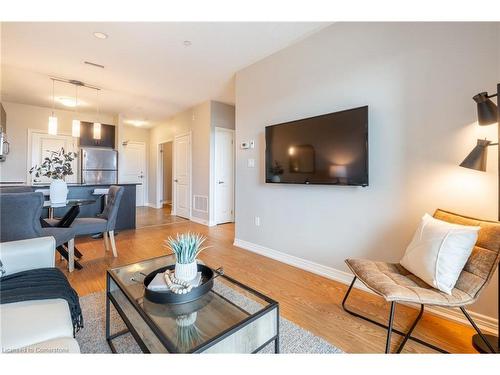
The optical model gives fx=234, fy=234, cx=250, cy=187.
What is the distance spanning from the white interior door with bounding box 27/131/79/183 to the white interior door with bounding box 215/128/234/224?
3746 mm

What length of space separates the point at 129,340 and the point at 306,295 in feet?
4.64

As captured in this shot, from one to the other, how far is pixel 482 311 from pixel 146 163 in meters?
7.93

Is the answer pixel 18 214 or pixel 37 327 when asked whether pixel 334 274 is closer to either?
pixel 37 327

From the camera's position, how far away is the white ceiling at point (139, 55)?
8.25 feet

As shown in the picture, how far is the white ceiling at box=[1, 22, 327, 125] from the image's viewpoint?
99.0 inches

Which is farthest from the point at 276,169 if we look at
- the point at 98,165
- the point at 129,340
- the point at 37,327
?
the point at 98,165

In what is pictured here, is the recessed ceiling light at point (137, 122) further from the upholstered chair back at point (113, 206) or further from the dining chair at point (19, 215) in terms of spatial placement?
the dining chair at point (19, 215)

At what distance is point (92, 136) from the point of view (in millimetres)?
5812

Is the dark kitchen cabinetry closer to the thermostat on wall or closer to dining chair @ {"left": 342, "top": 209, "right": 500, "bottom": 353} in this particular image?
the thermostat on wall

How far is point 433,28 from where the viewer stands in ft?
5.84

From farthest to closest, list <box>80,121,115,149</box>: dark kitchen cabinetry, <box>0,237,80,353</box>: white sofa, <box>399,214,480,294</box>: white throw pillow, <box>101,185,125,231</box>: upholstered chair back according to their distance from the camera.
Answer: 1. <box>80,121,115,149</box>: dark kitchen cabinetry
2. <box>101,185,125,231</box>: upholstered chair back
3. <box>399,214,480,294</box>: white throw pillow
4. <box>0,237,80,353</box>: white sofa

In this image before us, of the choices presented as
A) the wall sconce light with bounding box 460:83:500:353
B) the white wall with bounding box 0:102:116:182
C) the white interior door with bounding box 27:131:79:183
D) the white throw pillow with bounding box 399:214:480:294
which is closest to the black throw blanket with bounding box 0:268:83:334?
the white throw pillow with bounding box 399:214:480:294
